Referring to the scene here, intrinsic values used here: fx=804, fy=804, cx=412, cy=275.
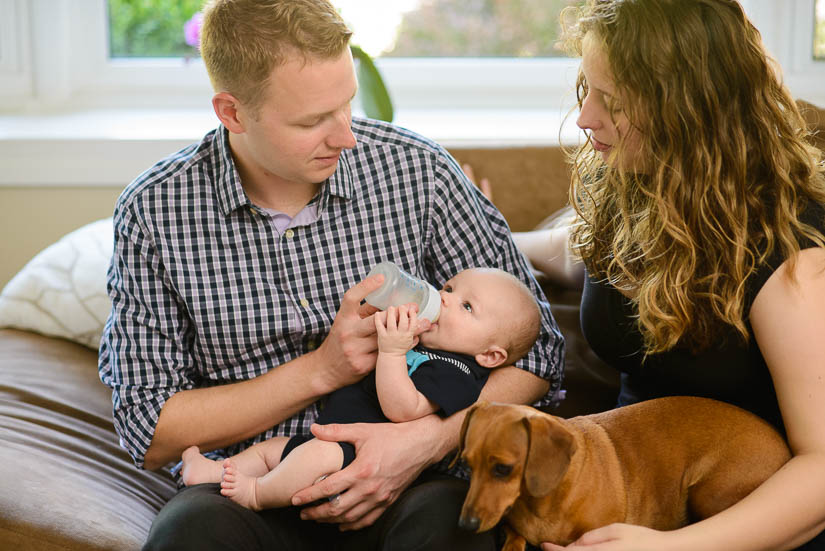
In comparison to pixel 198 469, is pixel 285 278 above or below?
above

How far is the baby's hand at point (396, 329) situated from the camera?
54.1 inches

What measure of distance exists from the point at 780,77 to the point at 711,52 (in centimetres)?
18

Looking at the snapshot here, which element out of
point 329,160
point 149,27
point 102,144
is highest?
point 149,27

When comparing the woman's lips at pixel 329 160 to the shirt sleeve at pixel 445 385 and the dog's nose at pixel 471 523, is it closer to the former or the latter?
the shirt sleeve at pixel 445 385

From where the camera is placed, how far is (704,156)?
125 centimetres

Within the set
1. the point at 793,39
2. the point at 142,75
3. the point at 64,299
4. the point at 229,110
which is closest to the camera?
the point at 229,110

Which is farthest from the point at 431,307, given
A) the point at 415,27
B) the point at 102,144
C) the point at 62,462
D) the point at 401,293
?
the point at 415,27

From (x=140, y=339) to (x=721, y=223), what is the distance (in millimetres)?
1040

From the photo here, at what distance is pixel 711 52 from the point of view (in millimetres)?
1230

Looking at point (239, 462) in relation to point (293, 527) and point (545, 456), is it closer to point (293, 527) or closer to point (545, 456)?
point (293, 527)

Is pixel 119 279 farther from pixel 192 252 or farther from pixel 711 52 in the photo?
pixel 711 52

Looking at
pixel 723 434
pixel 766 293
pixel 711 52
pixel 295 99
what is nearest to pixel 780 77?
pixel 711 52

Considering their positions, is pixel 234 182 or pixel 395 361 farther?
pixel 234 182

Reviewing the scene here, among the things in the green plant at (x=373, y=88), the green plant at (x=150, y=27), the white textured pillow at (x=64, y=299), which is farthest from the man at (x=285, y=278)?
the green plant at (x=150, y=27)
